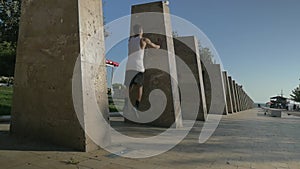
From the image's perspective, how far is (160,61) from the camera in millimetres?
6840

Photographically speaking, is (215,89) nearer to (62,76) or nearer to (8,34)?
(62,76)

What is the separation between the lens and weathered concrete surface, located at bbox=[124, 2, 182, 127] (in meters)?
6.59

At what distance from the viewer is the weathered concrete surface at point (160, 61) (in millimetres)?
6586

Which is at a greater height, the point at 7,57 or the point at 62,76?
the point at 7,57

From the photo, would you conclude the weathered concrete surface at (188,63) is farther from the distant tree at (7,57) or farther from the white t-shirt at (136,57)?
the distant tree at (7,57)

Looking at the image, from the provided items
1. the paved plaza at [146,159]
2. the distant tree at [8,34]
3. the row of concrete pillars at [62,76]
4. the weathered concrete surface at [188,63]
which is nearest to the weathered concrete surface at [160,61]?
the paved plaza at [146,159]

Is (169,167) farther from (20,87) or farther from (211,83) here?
(211,83)

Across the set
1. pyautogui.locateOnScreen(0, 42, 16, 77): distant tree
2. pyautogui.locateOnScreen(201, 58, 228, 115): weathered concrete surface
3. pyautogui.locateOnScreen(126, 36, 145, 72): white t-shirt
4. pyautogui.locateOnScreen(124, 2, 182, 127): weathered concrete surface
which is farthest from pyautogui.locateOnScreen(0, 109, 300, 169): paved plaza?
pyautogui.locateOnScreen(0, 42, 16, 77): distant tree

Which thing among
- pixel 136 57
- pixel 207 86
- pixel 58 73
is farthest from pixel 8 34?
pixel 58 73

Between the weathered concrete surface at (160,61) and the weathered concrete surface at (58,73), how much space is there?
3.10m

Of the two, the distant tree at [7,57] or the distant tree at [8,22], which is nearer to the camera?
the distant tree at [7,57]

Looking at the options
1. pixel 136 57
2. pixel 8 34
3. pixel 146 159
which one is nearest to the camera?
pixel 146 159

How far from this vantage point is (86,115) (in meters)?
3.18

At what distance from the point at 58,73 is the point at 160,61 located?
3906 millimetres
